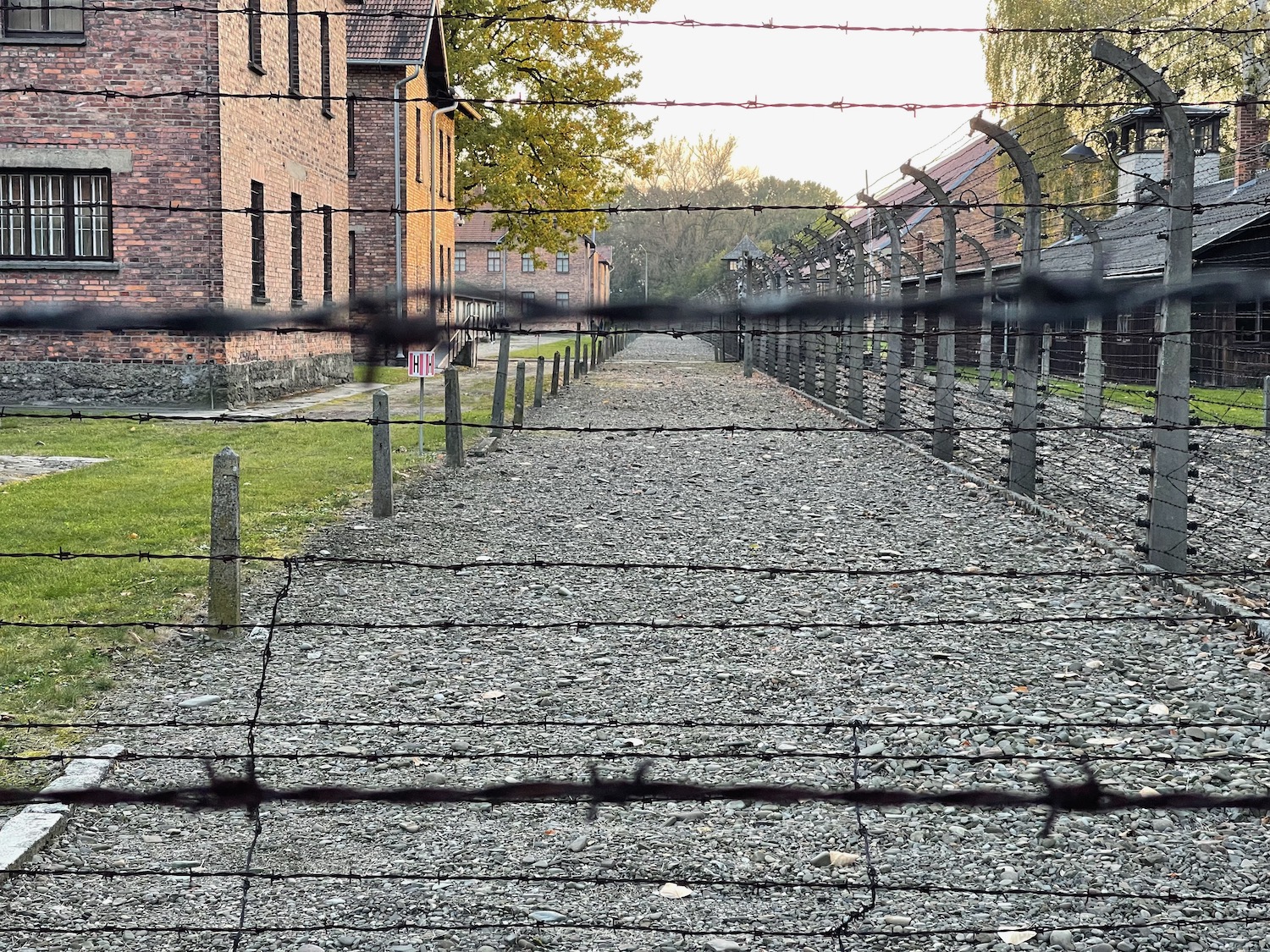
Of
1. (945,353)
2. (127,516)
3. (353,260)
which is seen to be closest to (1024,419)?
(945,353)

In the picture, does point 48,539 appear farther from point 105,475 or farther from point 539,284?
point 539,284

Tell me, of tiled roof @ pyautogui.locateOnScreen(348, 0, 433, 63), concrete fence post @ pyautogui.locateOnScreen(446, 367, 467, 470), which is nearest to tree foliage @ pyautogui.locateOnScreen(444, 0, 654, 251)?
tiled roof @ pyautogui.locateOnScreen(348, 0, 433, 63)

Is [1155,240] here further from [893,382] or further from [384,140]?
[384,140]

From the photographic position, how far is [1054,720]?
510 cm

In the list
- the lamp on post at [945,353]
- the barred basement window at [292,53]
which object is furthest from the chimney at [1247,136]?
the barred basement window at [292,53]

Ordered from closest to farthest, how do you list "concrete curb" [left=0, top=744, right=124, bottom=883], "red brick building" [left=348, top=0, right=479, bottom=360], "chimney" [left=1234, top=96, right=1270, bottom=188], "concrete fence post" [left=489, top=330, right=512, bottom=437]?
"concrete curb" [left=0, top=744, right=124, bottom=883] → "concrete fence post" [left=489, top=330, right=512, bottom=437] → "chimney" [left=1234, top=96, right=1270, bottom=188] → "red brick building" [left=348, top=0, right=479, bottom=360]

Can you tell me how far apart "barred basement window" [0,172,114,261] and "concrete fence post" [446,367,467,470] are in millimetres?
7169

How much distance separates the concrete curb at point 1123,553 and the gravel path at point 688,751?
0.48 ft

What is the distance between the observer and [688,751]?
4816 millimetres

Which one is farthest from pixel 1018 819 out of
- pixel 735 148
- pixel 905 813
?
pixel 735 148

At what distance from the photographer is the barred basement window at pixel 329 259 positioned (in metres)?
24.0

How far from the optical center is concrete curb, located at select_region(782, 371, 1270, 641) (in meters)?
6.45

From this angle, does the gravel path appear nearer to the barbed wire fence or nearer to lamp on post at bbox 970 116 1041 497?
the barbed wire fence

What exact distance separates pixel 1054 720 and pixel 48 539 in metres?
6.17
